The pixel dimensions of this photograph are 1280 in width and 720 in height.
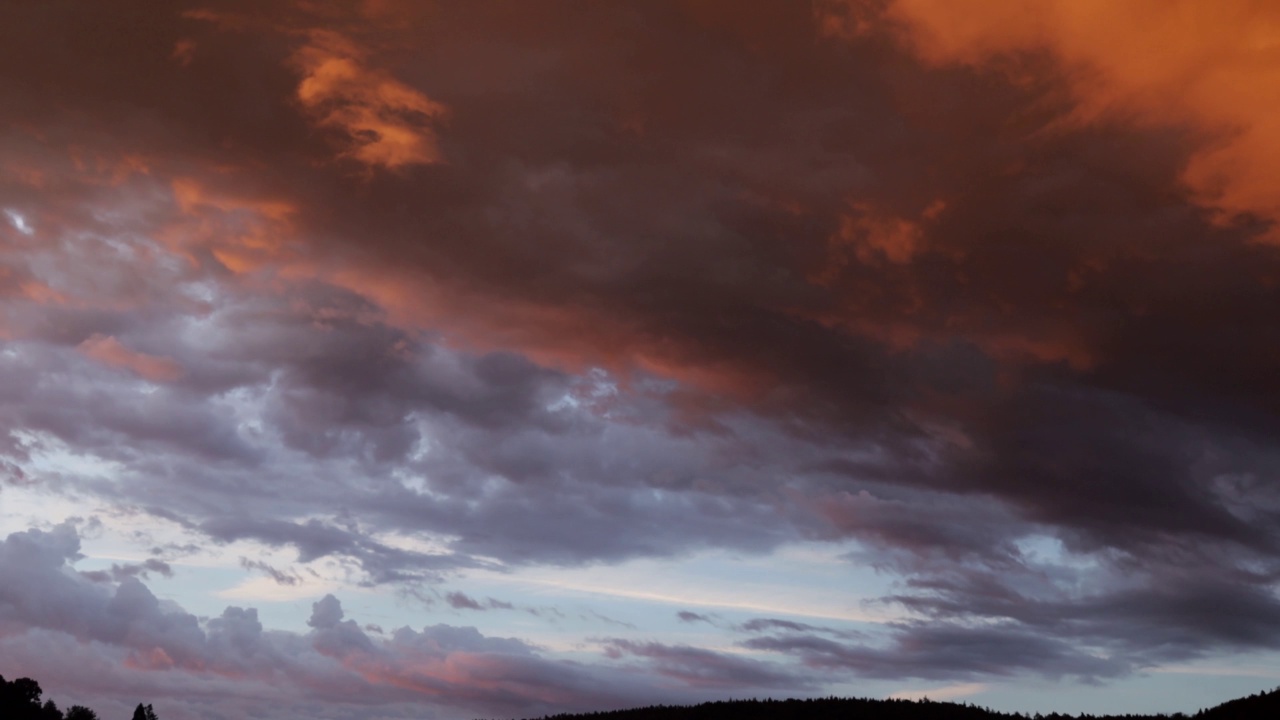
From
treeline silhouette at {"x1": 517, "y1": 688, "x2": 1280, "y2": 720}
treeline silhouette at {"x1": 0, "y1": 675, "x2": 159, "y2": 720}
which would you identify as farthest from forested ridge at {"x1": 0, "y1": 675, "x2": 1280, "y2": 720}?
treeline silhouette at {"x1": 0, "y1": 675, "x2": 159, "y2": 720}

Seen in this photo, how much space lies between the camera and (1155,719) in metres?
62.7

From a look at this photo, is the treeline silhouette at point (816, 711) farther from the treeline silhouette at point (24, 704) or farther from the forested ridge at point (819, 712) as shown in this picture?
the treeline silhouette at point (24, 704)

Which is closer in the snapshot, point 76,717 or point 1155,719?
point 1155,719

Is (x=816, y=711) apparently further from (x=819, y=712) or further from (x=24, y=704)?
(x=24, y=704)

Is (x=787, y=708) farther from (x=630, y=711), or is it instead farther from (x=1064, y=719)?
(x=1064, y=719)

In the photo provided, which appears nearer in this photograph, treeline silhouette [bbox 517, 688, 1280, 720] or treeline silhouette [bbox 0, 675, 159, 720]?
treeline silhouette [bbox 517, 688, 1280, 720]

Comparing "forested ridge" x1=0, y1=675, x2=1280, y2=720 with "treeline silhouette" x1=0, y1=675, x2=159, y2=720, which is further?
"treeline silhouette" x1=0, y1=675, x2=159, y2=720

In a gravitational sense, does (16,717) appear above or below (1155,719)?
below

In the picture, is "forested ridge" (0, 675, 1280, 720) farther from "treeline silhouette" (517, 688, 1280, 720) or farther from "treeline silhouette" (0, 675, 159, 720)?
"treeline silhouette" (0, 675, 159, 720)

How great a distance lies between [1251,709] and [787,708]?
151 feet

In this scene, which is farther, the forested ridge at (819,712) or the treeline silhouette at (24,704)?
the treeline silhouette at (24,704)

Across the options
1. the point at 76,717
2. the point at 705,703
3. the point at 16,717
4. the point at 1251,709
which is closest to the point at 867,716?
the point at 705,703

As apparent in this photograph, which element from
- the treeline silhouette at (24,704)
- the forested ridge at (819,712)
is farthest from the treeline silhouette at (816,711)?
the treeline silhouette at (24,704)

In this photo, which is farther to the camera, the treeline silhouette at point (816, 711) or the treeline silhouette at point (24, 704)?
the treeline silhouette at point (24, 704)
